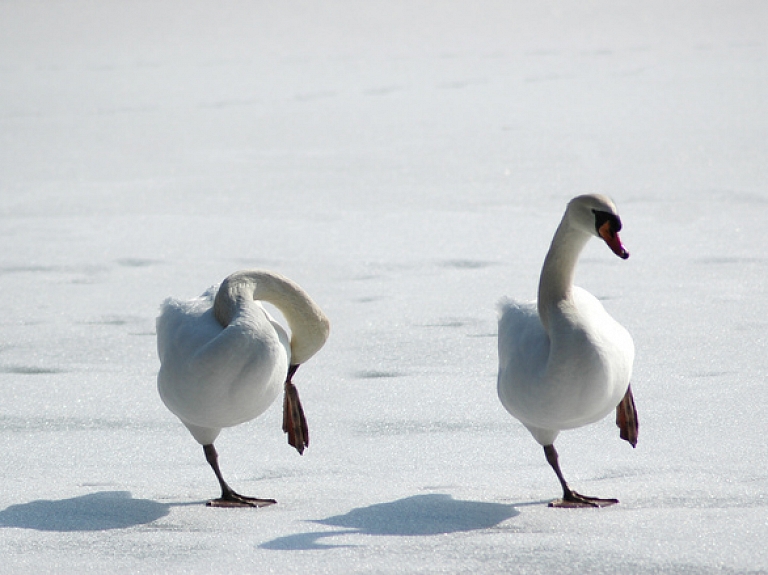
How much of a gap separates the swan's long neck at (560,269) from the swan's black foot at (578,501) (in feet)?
1.43

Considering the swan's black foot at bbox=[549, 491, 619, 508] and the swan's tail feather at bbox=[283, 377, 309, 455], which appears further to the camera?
the swan's tail feather at bbox=[283, 377, 309, 455]

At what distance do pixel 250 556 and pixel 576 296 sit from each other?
1.13 metres

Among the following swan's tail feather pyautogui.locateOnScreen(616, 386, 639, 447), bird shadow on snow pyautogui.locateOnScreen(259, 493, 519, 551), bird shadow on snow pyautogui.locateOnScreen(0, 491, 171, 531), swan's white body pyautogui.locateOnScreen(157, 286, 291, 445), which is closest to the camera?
bird shadow on snow pyautogui.locateOnScreen(259, 493, 519, 551)

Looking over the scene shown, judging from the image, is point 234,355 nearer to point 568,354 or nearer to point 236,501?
point 236,501

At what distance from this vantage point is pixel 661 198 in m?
6.11

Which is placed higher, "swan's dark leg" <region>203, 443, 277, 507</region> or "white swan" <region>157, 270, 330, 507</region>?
"white swan" <region>157, 270, 330, 507</region>

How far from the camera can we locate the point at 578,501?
2680 millimetres

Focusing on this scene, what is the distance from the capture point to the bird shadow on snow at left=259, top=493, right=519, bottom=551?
8.06 ft

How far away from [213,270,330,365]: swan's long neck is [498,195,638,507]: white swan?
1.86ft

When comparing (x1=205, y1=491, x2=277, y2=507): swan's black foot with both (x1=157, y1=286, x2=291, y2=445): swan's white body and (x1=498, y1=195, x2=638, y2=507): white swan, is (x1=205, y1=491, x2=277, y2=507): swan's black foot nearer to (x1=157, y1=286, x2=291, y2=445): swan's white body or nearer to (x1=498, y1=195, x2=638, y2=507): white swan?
(x1=157, y1=286, x2=291, y2=445): swan's white body

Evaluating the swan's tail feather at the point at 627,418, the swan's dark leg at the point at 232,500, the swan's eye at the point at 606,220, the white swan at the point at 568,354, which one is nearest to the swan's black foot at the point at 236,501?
the swan's dark leg at the point at 232,500

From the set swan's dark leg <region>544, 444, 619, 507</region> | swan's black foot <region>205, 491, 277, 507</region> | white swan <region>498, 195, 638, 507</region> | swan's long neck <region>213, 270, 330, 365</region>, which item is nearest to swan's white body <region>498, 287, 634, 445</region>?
white swan <region>498, 195, 638, 507</region>

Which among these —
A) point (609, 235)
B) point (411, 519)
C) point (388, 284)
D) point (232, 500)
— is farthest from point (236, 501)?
point (388, 284)

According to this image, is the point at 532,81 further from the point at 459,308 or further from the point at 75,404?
the point at 75,404
